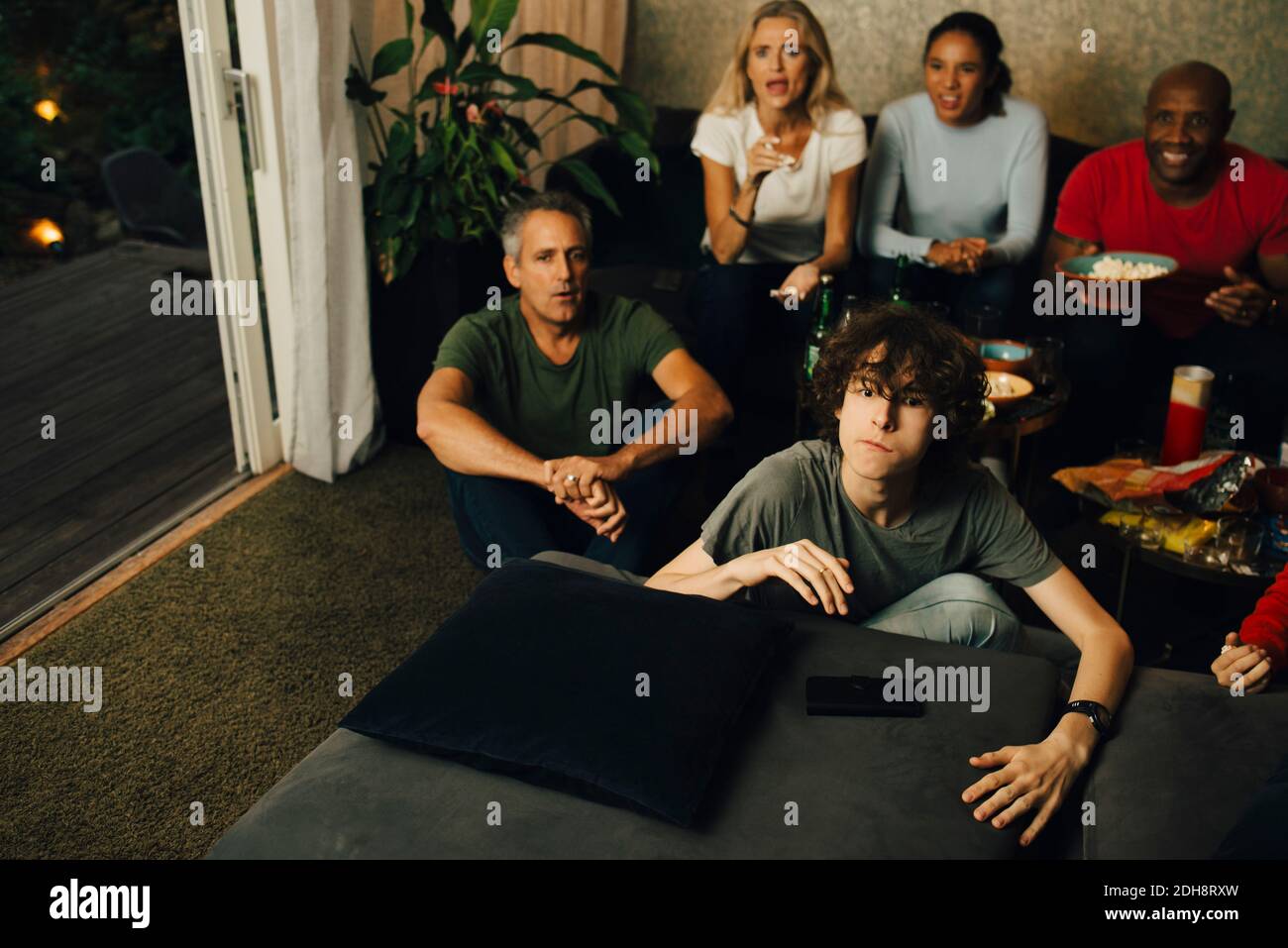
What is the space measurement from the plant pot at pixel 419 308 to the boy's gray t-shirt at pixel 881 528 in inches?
63.9

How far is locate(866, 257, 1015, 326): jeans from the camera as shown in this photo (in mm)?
3201

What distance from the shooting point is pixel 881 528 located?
1712mm

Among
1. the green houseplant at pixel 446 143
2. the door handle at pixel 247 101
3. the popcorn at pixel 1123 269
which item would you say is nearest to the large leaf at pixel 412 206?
the green houseplant at pixel 446 143

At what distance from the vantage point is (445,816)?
1.29 m

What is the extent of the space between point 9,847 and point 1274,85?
389cm

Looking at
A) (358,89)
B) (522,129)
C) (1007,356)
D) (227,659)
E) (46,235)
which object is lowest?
(227,659)

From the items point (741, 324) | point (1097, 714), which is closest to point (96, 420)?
point (741, 324)

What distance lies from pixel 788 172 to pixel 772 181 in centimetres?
5

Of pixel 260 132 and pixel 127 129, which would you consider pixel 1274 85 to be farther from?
pixel 127 129

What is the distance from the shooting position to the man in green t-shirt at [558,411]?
225 cm

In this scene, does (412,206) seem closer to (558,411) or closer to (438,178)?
(438,178)

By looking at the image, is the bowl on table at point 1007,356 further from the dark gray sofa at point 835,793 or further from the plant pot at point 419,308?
the plant pot at point 419,308

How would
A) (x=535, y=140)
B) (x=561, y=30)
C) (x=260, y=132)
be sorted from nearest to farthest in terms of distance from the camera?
(x=260, y=132) < (x=535, y=140) < (x=561, y=30)
